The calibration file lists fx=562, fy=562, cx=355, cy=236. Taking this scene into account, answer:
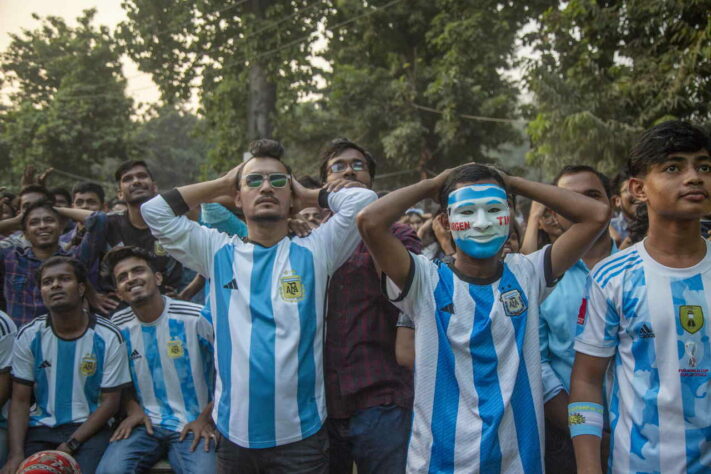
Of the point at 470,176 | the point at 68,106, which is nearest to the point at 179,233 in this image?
the point at 470,176

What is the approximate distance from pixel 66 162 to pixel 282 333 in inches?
857

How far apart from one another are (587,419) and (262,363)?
1.46 metres

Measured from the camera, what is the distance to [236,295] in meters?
2.87

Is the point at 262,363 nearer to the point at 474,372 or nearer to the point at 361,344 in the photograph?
the point at 361,344

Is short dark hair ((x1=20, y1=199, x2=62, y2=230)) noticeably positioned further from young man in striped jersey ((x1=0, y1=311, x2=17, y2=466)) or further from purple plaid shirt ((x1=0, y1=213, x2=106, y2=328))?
young man in striped jersey ((x1=0, y1=311, x2=17, y2=466))

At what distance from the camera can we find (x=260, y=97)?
16438 mm

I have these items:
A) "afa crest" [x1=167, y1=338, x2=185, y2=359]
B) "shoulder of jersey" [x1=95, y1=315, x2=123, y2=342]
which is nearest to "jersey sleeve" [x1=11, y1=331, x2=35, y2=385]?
"shoulder of jersey" [x1=95, y1=315, x2=123, y2=342]

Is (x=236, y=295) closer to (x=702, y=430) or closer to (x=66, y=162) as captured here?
(x=702, y=430)

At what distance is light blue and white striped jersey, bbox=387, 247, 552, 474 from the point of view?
7.52ft

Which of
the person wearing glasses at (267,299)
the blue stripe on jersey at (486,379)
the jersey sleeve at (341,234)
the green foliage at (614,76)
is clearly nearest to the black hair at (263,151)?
the person wearing glasses at (267,299)

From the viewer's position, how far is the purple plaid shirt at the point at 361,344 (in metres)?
2.86

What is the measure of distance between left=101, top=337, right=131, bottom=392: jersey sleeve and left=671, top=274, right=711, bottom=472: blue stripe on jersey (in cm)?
333

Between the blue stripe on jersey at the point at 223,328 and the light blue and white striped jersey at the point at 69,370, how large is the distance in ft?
4.53

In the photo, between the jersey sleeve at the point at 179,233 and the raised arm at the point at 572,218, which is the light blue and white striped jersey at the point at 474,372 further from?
the jersey sleeve at the point at 179,233
